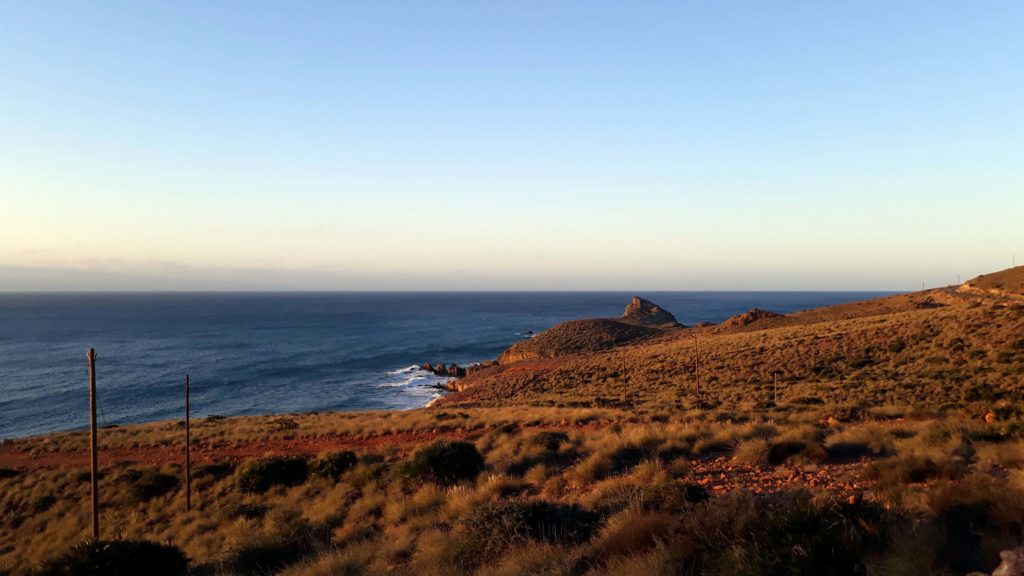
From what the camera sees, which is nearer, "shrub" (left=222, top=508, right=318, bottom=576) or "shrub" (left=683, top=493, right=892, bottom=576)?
"shrub" (left=683, top=493, right=892, bottom=576)

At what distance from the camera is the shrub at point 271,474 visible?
54.8 feet

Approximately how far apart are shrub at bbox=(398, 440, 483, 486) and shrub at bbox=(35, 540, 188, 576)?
578 centimetres

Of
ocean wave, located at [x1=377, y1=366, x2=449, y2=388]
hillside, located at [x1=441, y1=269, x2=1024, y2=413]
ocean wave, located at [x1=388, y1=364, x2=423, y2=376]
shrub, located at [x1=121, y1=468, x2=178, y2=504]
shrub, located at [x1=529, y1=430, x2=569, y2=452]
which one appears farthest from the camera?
ocean wave, located at [x1=388, y1=364, x2=423, y2=376]

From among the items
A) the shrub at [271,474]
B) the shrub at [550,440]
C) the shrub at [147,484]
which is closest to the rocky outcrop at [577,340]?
the shrub at [147,484]

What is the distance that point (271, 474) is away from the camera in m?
17.0

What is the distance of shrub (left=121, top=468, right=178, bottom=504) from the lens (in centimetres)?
1823

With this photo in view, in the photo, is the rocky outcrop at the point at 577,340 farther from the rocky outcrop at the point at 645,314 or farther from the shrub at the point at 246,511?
the shrub at the point at 246,511

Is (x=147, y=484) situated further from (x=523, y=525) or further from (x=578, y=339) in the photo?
(x=578, y=339)

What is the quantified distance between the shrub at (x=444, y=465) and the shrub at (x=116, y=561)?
578 cm

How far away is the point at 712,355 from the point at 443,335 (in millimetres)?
75502

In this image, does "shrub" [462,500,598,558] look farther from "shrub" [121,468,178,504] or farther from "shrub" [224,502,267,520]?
"shrub" [121,468,178,504]

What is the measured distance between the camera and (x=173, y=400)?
173 ft

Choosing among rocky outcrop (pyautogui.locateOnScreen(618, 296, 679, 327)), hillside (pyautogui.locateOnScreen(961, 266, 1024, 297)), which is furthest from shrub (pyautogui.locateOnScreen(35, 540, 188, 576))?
rocky outcrop (pyautogui.locateOnScreen(618, 296, 679, 327))

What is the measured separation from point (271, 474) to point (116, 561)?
29.8 ft
